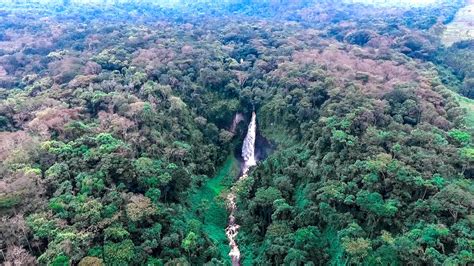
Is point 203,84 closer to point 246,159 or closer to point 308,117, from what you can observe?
point 246,159

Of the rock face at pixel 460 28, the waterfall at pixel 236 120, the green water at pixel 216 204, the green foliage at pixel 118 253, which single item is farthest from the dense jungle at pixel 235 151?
the rock face at pixel 460 28

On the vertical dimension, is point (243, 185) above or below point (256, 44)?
below

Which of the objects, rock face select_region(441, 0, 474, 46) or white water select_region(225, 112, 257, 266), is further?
rock face select_region(441, 0, 474, 46)

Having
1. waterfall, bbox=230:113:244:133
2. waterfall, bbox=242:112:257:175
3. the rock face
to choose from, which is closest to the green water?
waterfall, bbox=242:112:257:175

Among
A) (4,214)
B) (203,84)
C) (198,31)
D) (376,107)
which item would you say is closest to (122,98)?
(203,84)

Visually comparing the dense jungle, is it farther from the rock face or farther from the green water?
the rock face

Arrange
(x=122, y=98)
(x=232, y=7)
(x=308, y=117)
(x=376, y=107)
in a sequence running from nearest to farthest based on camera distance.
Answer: (x=376, y=107), (x=122, y=98), (x=308, y=117), (x=232, y=7)

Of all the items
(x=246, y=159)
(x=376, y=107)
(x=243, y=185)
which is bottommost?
(x=246, y=159)
